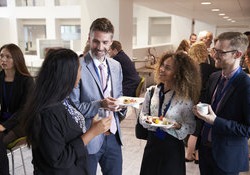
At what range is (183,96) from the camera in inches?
59.9

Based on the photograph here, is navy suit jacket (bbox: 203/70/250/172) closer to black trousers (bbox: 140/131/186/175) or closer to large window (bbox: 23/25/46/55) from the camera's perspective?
black trousers (bbox: 140/131/186/175)

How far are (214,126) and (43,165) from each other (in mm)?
852

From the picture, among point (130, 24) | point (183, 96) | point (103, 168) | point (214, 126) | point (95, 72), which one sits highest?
point (130, 24)

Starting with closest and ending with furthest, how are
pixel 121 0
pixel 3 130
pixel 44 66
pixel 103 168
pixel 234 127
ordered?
pixel 44 66
pixel 234 127
pixel 103 168
pixel 3 130
pixel 121 0

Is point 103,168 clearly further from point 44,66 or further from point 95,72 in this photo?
point 44,66

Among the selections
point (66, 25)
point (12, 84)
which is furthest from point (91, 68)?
point (66, 25)

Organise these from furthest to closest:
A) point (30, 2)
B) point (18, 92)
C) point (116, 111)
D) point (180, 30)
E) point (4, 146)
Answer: point (30, 2) → point (180, 30) → point (18, 92) → point (4, 146) → point (116, 111)

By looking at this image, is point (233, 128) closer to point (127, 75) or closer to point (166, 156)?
point (166, 156)

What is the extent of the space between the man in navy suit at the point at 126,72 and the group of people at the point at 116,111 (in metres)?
1.59

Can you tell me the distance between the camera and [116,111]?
1.58 metres

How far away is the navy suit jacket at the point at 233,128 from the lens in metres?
1.29

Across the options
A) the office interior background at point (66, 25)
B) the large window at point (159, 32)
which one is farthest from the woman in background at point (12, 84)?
the large window at point (159, 32)

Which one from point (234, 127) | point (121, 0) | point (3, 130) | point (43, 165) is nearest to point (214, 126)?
point (234, 127)

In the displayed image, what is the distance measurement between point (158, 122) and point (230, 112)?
39 cm
